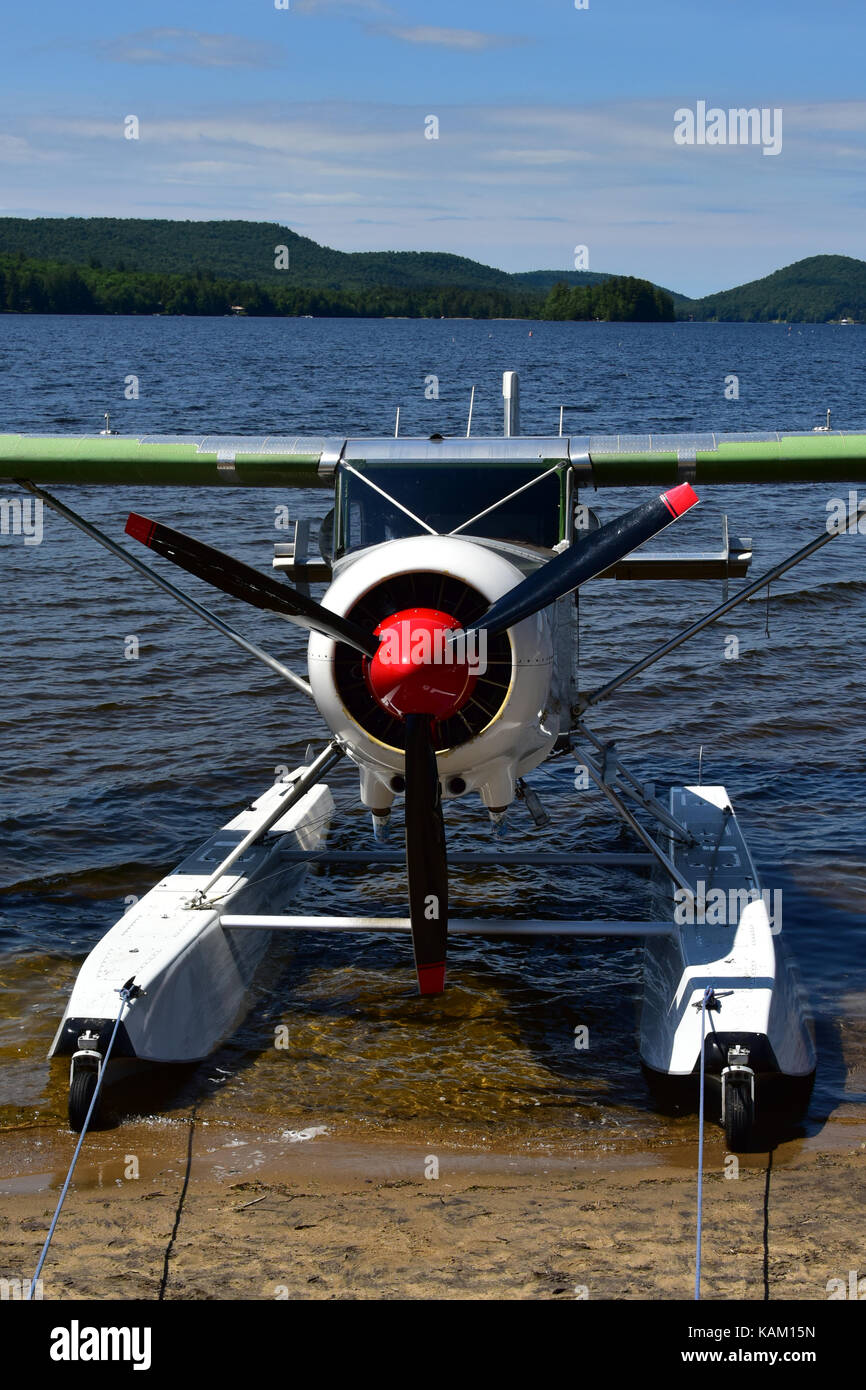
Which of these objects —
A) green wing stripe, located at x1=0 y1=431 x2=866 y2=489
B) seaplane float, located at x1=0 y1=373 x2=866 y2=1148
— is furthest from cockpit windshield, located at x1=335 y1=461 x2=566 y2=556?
green wing stripe, located at x1=0 y1=431 x2=866 y2=489

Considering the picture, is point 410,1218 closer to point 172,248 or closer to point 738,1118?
point 738,1118

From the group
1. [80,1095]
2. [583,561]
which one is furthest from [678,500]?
[80,1095]

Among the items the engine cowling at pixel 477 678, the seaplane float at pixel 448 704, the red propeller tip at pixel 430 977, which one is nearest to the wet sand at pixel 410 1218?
the seaplane float at pixel 448 704

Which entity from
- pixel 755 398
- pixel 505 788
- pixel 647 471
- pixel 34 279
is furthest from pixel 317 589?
pixel 34 279

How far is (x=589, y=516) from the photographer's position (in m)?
7.55

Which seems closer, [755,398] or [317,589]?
[317,589]

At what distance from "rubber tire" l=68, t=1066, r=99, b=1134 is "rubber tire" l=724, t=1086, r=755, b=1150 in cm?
281

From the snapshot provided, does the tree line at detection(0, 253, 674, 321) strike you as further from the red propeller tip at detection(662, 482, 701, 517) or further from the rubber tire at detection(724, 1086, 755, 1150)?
the rubber tire at detection(724, 1086, 755, 1150)

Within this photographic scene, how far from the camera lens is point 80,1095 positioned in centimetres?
630

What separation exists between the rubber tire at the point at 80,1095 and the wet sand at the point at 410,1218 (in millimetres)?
115

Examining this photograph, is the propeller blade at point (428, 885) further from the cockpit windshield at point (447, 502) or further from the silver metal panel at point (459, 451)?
the silver metal panel at point (459, 451)

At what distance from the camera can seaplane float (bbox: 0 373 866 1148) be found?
6.03 m

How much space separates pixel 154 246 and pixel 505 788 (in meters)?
199
